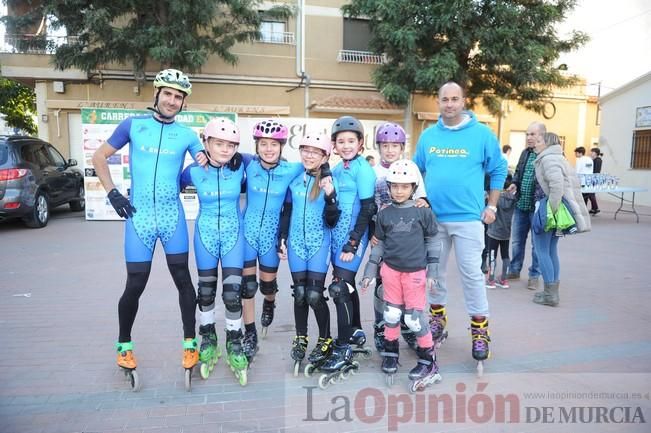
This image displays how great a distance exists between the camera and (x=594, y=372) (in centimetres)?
351

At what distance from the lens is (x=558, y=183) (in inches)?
203

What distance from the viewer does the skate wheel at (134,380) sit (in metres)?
3.19

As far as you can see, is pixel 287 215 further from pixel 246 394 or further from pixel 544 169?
pixel 544 169

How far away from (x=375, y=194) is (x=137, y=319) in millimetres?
2779

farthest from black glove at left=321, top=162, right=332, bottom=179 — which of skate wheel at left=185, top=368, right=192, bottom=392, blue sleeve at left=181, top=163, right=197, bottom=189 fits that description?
skate wheel at left=185, top=368, right=192, bottom=392

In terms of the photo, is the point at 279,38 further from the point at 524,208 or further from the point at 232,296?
the point at 232,296

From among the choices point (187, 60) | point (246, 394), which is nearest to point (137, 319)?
point (246, 394)

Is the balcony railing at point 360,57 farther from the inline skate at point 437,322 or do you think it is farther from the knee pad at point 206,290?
the knee pad at point 206,290

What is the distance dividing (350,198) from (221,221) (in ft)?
3.22

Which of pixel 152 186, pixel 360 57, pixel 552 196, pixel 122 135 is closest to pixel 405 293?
pixel 152 186

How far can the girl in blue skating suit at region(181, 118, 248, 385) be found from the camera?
10.8 feet

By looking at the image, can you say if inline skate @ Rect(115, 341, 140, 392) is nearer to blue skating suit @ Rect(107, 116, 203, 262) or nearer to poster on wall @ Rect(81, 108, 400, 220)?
blue skating suit @ Rect(107, 116, 203, 262)

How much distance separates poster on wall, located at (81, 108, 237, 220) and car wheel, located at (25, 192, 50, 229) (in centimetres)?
103

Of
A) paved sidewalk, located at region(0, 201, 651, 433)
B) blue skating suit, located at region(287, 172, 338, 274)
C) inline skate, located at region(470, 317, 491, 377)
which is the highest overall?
blue skating suit, located at region(287, 172, 338, 274)
